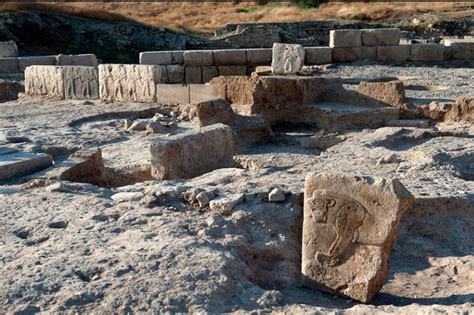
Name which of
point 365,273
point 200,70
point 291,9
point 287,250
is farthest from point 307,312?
point 291,9

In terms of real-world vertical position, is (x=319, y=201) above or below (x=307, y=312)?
above

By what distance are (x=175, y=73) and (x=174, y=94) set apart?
2.20 m

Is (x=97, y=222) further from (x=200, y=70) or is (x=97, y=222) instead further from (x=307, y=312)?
(x=200, y=70)

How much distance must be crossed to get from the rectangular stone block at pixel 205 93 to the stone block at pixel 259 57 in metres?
4.27

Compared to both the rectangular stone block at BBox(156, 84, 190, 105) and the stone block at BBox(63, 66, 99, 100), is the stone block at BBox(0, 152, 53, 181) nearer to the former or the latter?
the rectangular stone block at BBox(156, 84, 190, 105)

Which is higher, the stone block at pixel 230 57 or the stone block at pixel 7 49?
the stone block at pixel 7 49

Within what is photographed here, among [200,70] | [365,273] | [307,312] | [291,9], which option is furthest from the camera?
[291,9]

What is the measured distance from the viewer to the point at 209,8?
39.8 meters

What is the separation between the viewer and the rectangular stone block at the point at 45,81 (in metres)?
13.7

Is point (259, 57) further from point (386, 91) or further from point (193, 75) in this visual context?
point (386, 91)

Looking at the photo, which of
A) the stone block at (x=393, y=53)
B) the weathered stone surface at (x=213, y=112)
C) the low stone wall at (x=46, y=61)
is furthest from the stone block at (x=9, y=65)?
the stone block at (x=393, y=53)

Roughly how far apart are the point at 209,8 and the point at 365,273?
36.7m

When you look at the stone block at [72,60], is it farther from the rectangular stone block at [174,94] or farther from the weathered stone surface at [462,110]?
the weathered stone surface at [462,110]

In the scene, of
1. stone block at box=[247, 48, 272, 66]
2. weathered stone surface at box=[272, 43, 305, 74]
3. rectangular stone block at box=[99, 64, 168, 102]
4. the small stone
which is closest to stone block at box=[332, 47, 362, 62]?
stone block at box=[247, 48, 272, 66]
